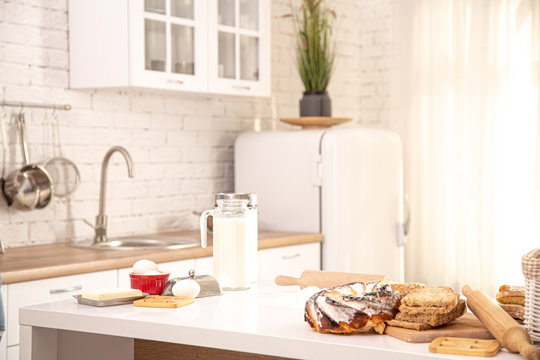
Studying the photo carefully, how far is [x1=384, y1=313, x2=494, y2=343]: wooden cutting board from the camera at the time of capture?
4.66ft

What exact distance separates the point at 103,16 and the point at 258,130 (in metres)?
1.46

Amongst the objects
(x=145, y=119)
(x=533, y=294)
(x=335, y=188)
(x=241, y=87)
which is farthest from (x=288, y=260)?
(x=533, y=294)

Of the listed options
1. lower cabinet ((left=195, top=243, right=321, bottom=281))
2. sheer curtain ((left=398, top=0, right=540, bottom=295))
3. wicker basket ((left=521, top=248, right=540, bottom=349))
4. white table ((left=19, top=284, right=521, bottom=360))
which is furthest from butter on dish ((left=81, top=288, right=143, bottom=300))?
sheer curtain ((left=398, top=0, right=540, bottom=295))

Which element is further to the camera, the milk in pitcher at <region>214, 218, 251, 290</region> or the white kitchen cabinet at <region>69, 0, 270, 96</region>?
the white kitchen cabinet at <region>69, 0, 270, 96</region>

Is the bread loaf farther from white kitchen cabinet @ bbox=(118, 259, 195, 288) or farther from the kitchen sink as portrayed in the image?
the kitchen sink

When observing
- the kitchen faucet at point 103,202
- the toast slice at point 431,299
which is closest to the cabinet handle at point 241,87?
the kitchen faucet at point 103,202

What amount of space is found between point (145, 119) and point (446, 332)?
9.30 ft

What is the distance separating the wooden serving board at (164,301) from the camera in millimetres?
1776

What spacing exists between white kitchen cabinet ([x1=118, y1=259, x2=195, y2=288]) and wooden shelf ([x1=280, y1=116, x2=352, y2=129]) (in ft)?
4.25

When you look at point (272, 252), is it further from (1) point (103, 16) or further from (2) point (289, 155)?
(1) point (103, 16)

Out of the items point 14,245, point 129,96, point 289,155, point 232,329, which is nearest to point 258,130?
point 289,155

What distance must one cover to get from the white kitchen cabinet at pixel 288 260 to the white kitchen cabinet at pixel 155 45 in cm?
81

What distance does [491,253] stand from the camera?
4691mm

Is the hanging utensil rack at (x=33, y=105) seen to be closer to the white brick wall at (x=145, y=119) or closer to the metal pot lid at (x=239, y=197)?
the white brick wall at (x=145, y=119)
